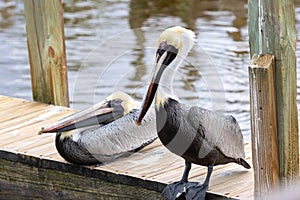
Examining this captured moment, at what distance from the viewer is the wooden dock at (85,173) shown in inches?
164

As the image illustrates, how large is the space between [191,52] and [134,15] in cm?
578

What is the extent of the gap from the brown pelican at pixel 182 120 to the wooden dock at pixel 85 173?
223 mm

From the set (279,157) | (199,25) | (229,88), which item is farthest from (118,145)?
(199,25)

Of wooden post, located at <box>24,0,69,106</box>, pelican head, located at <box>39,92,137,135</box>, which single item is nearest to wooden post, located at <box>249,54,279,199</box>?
pelican head, located at <box>39,92,137,135</box>

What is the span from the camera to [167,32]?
151 inches

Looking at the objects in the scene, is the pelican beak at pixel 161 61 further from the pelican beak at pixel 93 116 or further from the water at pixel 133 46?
the water at pixel 133 46

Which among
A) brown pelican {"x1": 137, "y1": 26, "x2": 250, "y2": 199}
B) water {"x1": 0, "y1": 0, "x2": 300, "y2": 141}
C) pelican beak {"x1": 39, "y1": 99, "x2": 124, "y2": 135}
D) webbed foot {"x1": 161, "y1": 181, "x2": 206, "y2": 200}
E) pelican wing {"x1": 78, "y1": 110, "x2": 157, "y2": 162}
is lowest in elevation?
water {"x1": 0, "y1": 0, "x2": 300, "y2": 141}

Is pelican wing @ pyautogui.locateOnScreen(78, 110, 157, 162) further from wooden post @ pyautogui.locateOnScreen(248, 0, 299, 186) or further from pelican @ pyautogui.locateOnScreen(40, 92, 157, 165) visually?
wooden post @ pyautogui.locateOnScreen(248, 0, 299, 186)

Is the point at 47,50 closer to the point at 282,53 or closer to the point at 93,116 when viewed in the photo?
the point at 93,116

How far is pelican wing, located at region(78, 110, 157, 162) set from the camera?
173 inches

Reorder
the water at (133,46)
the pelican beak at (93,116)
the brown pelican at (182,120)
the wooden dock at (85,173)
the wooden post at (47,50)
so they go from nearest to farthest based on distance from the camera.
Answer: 1. the brown pelican at (182,120)
2. the wooden dock at (85,173)
3. the pelican beak at (93,116)
4. the wooden post at (47,50)
5. the water at (133,46)

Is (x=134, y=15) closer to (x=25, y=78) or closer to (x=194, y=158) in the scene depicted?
(x=25, y=78)

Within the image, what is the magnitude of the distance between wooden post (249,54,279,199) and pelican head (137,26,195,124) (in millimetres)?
372

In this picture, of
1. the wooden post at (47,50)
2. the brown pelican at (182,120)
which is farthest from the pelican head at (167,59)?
the wooden post at (47,50)
